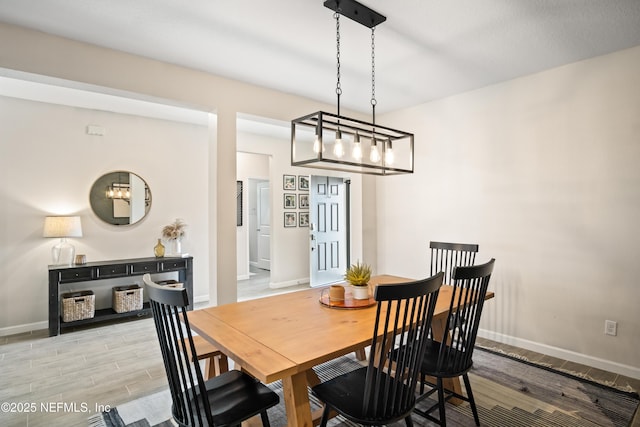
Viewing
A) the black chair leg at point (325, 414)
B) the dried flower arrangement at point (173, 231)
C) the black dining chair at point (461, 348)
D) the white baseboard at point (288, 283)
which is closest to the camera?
the black chair leg at point (325, 414)

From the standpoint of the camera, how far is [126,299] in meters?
4.15

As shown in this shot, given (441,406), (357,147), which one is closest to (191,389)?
(441,406)

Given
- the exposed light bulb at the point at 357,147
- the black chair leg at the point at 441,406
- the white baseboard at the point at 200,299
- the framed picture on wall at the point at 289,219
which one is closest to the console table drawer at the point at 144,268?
the white baseboard at the point at 200,299

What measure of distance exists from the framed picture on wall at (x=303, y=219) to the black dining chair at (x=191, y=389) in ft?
15.5

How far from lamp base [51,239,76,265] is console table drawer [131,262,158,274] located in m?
0.68

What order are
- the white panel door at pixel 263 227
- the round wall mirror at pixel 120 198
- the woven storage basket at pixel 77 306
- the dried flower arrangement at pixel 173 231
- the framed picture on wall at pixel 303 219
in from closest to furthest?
the woven storage basket at pixel 77 306, the round wall mirror at pixel 120 198, the dried flower arrangement at pixel 173 231, the framed picture on wall at pixel 303 219, the white panel door at pixel 263 227

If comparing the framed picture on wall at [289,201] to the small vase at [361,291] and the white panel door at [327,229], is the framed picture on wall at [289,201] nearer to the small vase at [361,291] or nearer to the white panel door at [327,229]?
the white panel door at [327,229]

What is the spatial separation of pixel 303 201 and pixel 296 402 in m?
5.10

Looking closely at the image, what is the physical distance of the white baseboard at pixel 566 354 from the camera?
2721 mm

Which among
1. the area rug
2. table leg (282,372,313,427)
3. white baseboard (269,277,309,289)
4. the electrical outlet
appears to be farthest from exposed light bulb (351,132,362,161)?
white baseboard (269,277,309,289)

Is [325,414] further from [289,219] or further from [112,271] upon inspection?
[289,219]

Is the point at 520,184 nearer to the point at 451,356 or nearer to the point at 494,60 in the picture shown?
the point at 494,60

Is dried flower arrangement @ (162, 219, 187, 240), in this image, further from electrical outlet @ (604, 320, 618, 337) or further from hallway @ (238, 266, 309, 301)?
electrical outlet @ (604, 320, 618, 337)

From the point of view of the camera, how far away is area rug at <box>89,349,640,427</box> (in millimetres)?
2127
